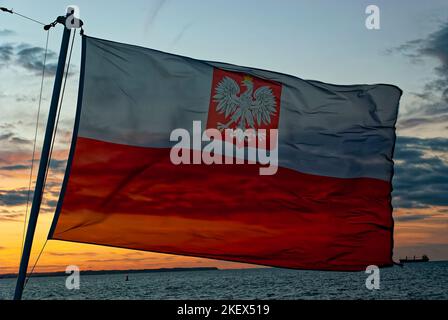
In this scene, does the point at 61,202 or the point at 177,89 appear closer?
the point at 61,202

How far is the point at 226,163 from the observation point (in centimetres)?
1085

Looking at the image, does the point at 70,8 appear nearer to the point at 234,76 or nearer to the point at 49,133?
the point at 49,133

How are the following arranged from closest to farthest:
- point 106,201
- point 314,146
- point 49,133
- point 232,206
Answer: point 49,133 → point 106,201 → point 232,206 → point 314,146

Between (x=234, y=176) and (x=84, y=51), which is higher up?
(x=84, y=51)

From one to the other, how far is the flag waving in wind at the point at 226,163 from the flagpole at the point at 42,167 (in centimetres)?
91

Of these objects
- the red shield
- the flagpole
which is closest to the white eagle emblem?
the red shield

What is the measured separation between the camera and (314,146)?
11398 millimetres

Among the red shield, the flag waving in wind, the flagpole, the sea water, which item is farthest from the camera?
the sea water

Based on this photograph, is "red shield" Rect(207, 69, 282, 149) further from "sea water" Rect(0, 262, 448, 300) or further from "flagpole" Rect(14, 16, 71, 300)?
"sea water" Rect(0, 262, 448, 300)

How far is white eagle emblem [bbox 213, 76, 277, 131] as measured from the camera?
35.7ft

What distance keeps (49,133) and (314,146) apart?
4.71 metres

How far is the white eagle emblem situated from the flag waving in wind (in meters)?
0.02
